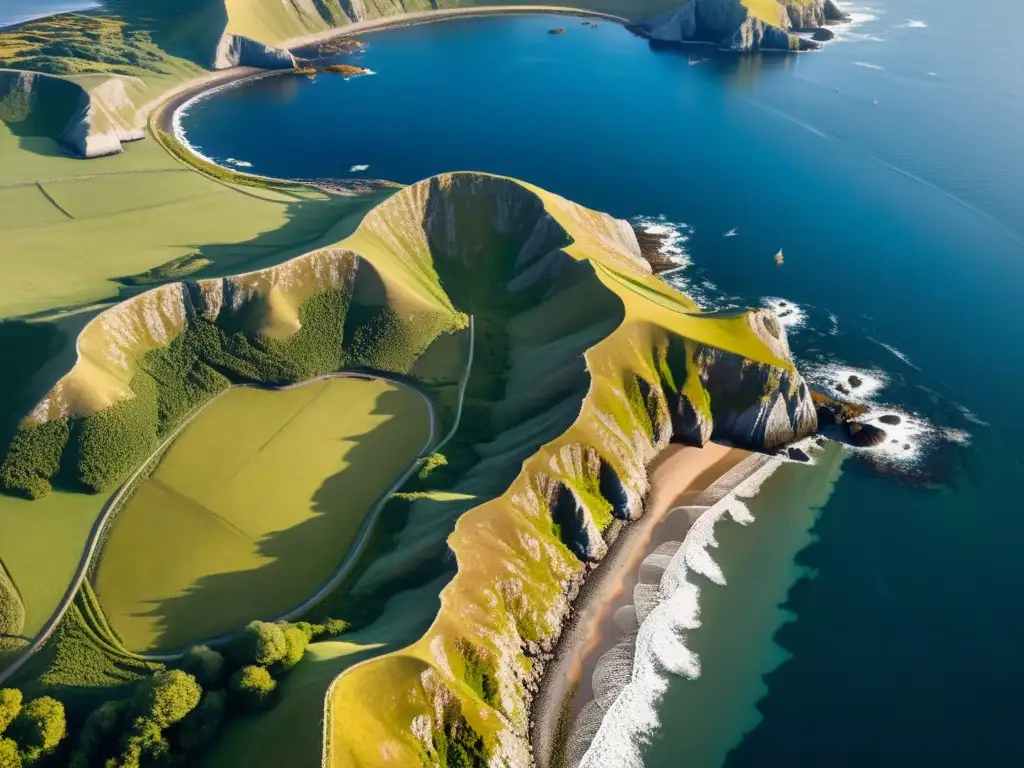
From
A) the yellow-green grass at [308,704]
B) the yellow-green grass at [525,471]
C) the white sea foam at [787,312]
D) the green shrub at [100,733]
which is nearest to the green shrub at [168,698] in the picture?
the green shrub at [100,733]

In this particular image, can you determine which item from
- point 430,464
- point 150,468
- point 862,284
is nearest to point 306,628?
point 430,464

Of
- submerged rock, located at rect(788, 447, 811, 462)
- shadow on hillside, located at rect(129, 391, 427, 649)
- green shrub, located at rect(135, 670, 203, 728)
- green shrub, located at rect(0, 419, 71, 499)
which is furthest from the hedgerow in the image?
submerged rock, located at rect(788, 447, 811, 462)

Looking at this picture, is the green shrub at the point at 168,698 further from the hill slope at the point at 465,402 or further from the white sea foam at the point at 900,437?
Answer: the white sea foam at the point at 900,437

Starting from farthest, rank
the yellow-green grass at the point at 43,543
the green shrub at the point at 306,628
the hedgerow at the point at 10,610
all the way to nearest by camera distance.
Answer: the yellow-green grass at the point at 43,543, the hedgerow at the point at 10,610, the green shrub at the point at 306,628

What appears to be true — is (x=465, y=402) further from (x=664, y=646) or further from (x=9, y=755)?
(x=9, y=755)

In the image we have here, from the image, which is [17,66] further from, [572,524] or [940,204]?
[940,204]

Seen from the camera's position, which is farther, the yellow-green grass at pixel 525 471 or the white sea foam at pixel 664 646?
the white sea foam at pixel 664 646
